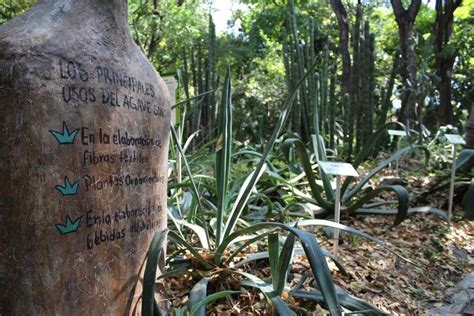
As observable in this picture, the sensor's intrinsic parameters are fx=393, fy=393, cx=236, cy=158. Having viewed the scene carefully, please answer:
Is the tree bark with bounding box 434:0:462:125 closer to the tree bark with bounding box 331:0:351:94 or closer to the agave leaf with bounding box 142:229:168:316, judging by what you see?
the tree bark with bounding box 331:0:351:94

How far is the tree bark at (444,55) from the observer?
7711mm

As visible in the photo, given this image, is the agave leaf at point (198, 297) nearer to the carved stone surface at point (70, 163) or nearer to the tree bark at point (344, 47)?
the carved stone surface at point (70, 163)

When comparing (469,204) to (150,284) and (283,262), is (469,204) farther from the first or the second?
(150,284)

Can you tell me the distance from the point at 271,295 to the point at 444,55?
7975mm

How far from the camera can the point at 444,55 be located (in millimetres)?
7699

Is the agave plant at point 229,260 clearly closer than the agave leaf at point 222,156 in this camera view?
Yes

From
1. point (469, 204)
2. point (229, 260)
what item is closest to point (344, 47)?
point (469, 204)

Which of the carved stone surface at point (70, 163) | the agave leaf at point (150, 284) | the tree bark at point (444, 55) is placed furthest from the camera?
the tree bark at point (444, 55)

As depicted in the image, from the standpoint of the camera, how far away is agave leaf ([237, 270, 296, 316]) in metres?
1.14

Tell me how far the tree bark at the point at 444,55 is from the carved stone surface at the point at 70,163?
802cm

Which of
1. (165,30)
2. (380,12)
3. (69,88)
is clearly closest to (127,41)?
(69,88)

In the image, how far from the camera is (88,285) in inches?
38.4

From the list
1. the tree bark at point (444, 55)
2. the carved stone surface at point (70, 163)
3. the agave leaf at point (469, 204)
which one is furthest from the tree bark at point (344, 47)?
the carved stone surface at point (70, 163)

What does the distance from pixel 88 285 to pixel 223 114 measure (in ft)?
2.71
